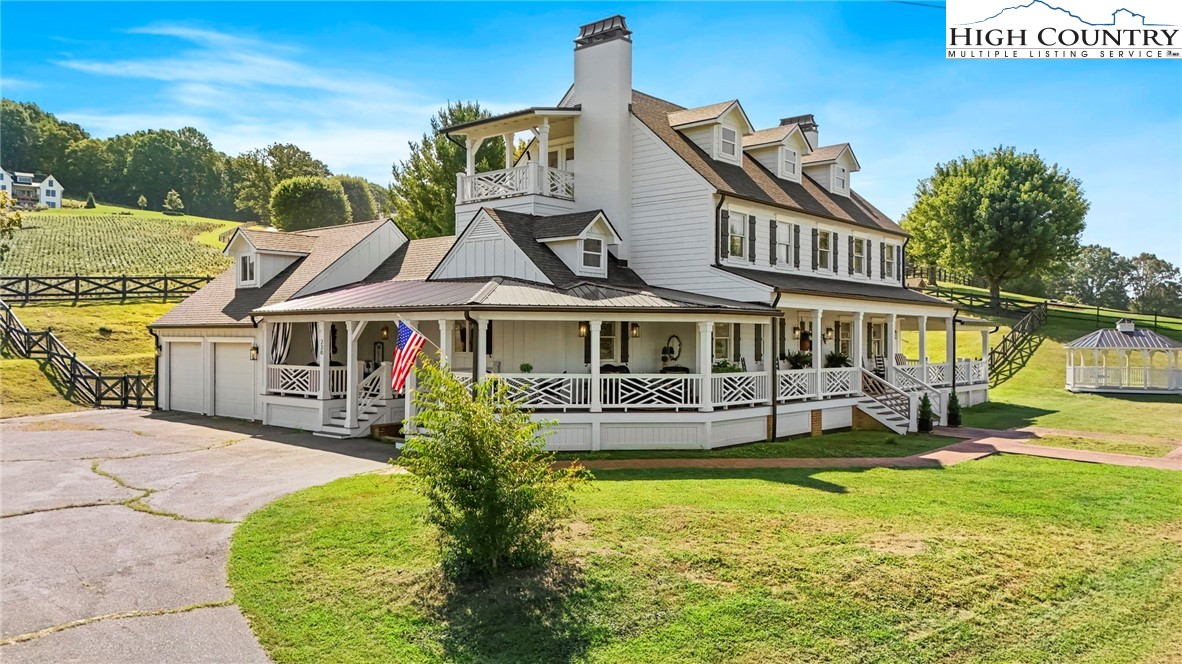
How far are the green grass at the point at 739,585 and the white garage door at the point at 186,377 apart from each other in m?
15.4

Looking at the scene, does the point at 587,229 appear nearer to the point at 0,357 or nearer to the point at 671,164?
the point at 671,164

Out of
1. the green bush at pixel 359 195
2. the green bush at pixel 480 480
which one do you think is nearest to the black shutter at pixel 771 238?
the green bush at pixel 480 480

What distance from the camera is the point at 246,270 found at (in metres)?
26.9

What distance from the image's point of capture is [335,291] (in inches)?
918

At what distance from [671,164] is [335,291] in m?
10.5

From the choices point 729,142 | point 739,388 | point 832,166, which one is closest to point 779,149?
point 729,142

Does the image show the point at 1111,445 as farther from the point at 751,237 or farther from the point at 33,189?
the point at 33,189

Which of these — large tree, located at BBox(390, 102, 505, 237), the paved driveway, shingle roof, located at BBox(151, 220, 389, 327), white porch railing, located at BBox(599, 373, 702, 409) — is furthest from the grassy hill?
white porch railing, located at BBox(599, 373, 702, 409)

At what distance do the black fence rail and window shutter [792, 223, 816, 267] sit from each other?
94.5ft

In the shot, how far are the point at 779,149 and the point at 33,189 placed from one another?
109 meters

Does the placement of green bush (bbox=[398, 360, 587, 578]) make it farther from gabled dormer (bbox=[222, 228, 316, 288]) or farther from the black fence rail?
the black fence rail

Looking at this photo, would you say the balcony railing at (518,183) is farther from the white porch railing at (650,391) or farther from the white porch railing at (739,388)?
the white porch railing at (739,388)

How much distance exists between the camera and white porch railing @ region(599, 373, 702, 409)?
58.9ft

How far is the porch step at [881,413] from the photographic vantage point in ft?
74.9
